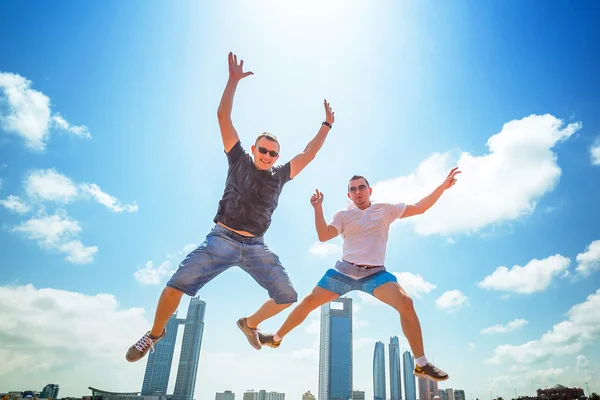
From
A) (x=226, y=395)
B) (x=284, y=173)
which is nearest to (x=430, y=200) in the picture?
(x=284, y=173)

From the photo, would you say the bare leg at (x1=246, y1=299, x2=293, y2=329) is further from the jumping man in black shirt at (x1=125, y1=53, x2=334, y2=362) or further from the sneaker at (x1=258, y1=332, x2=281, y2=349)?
the sneaker at (x1=258, y1=332, x2=281, y2=349)

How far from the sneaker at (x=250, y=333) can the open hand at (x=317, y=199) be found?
7.75 feet

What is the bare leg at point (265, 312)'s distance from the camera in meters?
5.57

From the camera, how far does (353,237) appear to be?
596 cm

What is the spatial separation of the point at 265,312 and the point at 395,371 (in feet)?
658

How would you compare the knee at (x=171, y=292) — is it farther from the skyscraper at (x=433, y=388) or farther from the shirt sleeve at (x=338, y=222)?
the skyscraper at (x=433, y=388)

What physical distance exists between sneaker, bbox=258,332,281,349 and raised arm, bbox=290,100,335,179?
9.22 feet

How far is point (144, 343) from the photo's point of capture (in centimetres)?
484

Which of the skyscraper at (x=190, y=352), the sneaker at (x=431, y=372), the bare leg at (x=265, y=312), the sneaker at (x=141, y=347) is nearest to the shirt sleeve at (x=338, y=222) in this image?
the bare leg at (x=265, y=312)

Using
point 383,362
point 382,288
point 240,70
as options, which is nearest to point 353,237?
point 382,288

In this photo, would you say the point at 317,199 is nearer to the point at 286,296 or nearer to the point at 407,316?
the point at 286,296

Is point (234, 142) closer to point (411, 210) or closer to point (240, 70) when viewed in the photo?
point (240, 70)

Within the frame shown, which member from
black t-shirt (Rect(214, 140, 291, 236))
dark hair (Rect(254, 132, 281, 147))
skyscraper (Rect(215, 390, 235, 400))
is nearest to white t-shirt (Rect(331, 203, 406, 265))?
black t-shirt (Rect(214, 140, 291, 236))

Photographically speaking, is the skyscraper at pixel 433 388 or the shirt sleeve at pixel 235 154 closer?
the shirt sleeve at pixel 235 154
